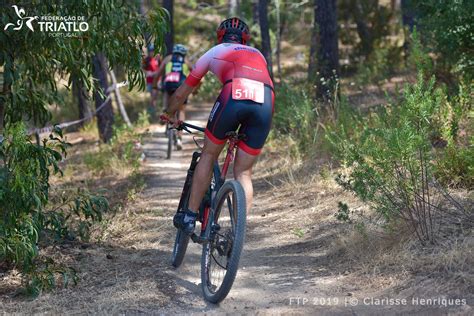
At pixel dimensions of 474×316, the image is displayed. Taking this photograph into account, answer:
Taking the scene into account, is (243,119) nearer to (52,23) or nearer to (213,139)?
(213,139)

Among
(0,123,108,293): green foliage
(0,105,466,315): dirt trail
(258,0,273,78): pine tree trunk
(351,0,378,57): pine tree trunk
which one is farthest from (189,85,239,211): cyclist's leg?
(351,0,378,57): pine tree trunk

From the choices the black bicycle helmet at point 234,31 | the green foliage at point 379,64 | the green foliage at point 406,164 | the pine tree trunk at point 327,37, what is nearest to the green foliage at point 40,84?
the black bicycle helmet at point 234,31

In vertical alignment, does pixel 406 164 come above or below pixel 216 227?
above

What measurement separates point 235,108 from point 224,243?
99 centimetres

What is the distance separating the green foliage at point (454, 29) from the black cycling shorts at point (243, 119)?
419 centimetres

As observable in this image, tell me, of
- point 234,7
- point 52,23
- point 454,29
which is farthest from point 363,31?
point 52,23

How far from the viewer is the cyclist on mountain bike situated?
5148 mm

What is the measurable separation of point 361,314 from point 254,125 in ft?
5.17

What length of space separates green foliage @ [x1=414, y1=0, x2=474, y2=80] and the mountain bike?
4.48 metres

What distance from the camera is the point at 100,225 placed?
748 centimetres

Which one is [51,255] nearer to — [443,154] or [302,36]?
[443,154]

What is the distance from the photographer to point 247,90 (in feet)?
16.9

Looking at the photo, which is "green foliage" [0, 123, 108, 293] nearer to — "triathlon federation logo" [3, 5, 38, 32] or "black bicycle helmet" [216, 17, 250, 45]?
"triathlon federation logo" [3, 5, 38, 32]

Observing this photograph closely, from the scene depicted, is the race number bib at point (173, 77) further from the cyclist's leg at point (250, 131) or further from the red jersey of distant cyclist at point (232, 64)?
the cyclist's leg at point (250, 131)
